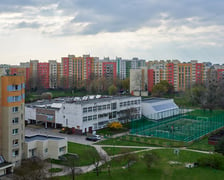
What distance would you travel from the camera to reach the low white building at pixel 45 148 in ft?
72.7

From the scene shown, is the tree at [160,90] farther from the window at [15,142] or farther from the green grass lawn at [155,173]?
the window at [15,142]

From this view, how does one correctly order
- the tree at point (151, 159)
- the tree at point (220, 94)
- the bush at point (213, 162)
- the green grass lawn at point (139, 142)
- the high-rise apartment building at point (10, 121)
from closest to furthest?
the tree at point (151, 159) → the bush at point (213, 162) → the high-rise apartment building at point (10, 121) → the green grass lawn at point (139, 142) → the tree at point (220, 94)

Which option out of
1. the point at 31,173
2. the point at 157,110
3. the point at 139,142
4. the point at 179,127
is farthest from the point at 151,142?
the point at 31,173

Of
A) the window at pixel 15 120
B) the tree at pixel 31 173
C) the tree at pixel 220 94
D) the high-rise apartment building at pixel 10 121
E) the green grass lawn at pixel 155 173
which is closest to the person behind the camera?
the tree at pixel 31 173

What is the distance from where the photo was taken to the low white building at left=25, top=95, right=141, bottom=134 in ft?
105

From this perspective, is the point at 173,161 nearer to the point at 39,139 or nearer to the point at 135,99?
the point at 39,139

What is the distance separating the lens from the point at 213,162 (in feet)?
65.9

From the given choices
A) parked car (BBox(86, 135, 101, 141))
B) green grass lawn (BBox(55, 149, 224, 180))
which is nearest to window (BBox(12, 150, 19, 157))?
green grass lawn (BBox(55, 149, 224, 180))

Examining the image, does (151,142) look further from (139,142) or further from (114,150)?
(114,150)

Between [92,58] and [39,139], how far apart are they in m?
57.7

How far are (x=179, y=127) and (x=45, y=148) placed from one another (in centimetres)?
1676

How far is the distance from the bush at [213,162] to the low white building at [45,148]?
34.0ft

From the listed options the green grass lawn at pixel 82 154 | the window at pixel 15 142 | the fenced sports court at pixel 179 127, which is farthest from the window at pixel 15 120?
the fenced sports court at pixel 179 127

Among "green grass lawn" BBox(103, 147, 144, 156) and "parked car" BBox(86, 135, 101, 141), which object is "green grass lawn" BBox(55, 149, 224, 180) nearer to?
"green grass lawn" BBox(103, 147, 144, 156)
